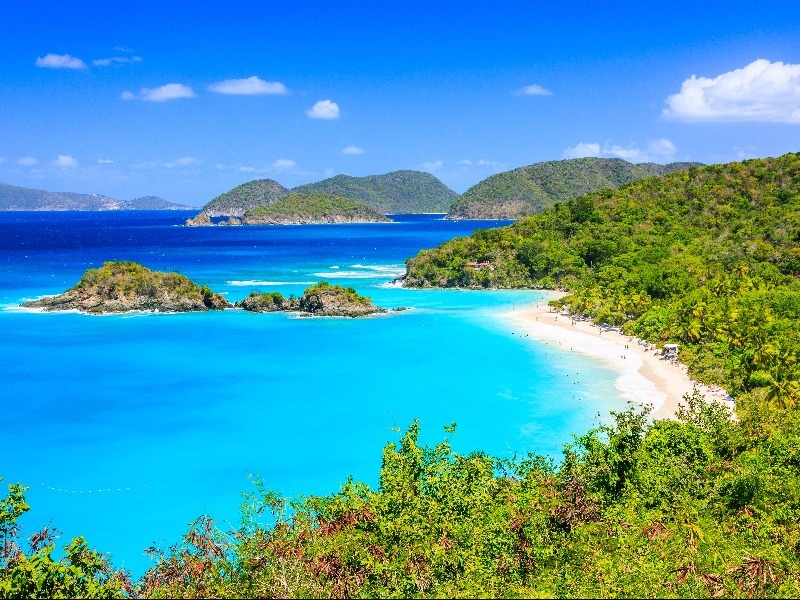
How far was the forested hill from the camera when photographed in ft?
132

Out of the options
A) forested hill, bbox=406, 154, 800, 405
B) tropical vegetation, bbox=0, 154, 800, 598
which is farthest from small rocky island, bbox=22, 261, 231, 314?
tropical vegetation, bbox=0, 154, 800, 598

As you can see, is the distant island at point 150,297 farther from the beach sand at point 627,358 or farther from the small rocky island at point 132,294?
the beach sand at point 627,358

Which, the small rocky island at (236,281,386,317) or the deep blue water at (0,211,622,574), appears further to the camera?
the small rocky island at (236,281,386,317)

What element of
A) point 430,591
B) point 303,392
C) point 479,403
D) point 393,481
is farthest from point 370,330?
point 430,591

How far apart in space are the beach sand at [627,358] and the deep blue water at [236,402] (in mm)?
1577

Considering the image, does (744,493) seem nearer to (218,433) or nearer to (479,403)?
(479,403)

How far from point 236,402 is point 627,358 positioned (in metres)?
26.1

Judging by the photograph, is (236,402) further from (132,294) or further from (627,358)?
(132,294)

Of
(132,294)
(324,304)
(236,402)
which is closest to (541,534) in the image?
(236,402)

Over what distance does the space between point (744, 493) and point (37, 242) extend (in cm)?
17359

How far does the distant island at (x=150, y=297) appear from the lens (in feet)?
224

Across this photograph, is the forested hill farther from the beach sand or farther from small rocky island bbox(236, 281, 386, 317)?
small rocky island bbox(236, 281, 386, 317)

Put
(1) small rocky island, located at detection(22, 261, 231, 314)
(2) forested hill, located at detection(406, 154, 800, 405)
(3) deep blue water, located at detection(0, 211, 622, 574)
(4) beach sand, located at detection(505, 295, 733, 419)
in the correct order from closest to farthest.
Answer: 1. (3) deep blue water, located at detection(0, 211, 622, 574)
2. (4) beach sand, located at detection(505, 295, 733, 419)
3. (2) forested hill, located at detection(406, 154, 800, 405)
4. (1) small rocky island, located at detection(22, 261, 231, 314)

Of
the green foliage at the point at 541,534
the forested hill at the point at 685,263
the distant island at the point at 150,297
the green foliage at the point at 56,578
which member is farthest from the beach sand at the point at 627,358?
the green foliage at the point at 56,578
